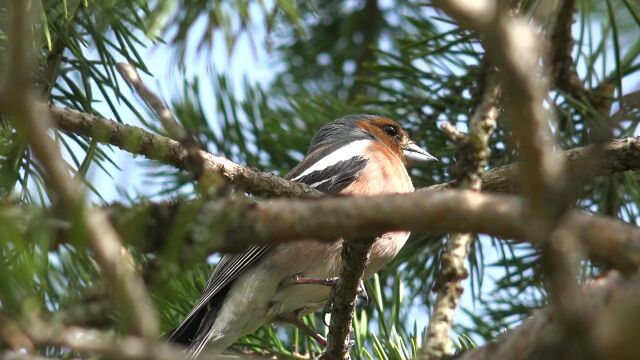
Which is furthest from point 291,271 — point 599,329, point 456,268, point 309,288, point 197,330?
point 599,329

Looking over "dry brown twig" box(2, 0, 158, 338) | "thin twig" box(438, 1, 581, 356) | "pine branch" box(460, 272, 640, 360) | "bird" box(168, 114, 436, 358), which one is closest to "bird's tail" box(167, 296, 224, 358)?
"bird" box(168, 114, 436, 358)

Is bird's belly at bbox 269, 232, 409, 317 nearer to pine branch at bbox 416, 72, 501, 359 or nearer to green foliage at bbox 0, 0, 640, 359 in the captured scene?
green foliage at bbox 0, 0, 640, 359

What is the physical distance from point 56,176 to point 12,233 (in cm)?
14

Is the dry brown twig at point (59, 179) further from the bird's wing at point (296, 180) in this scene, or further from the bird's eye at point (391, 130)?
the bird's eye at point (391, 130)

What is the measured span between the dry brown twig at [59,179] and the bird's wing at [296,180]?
300cm

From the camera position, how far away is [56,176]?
136 cm

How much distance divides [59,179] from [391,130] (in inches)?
192

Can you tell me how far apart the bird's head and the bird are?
7 cm

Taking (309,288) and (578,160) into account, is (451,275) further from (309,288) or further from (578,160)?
(309,288)

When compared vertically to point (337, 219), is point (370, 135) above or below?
above

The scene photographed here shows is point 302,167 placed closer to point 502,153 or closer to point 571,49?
point 502,153

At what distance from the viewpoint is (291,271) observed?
4.80 m

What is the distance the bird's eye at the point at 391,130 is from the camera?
607cm

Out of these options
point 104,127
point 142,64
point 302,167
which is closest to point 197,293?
point 302,167
